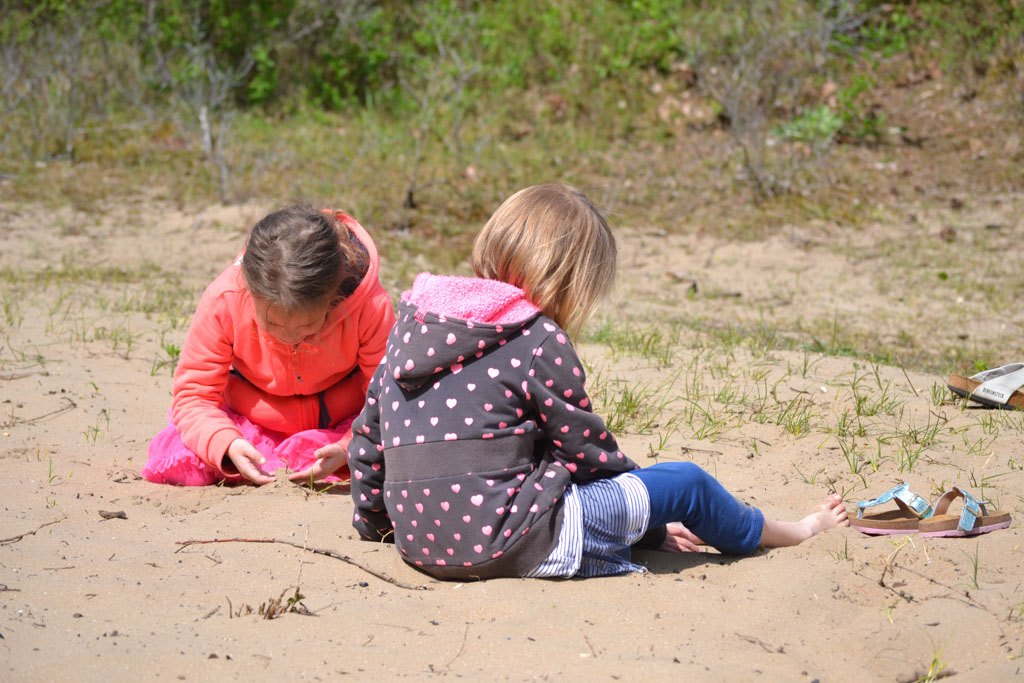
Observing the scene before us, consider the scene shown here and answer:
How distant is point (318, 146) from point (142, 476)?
6.60 metres

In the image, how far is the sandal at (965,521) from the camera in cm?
264

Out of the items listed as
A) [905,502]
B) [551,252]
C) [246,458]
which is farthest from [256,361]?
[905,502]

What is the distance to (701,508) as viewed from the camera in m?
2.57

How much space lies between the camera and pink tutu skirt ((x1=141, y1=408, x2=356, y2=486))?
3.14 meters

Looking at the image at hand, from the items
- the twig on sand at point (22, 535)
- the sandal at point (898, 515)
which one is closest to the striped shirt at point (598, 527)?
the sandal at point (898, 515)

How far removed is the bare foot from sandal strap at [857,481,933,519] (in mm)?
66

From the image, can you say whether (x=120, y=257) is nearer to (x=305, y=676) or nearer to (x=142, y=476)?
(x=142, y=476)

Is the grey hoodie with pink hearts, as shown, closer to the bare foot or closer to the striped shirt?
the striped shirt

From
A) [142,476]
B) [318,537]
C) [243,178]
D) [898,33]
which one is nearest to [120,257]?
[243,178]

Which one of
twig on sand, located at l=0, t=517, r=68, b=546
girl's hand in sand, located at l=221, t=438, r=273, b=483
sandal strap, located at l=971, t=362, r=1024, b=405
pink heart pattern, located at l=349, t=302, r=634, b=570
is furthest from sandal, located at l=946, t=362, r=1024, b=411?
twig on sand, located at l=0, t=517, r=68, b=546

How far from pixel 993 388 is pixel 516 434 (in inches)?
85.2

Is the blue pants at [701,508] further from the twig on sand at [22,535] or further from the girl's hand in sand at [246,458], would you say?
the twig on sand at [22,535]

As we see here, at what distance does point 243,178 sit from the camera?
27.8 ft

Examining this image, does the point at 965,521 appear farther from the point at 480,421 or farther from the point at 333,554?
the point at 333,554
